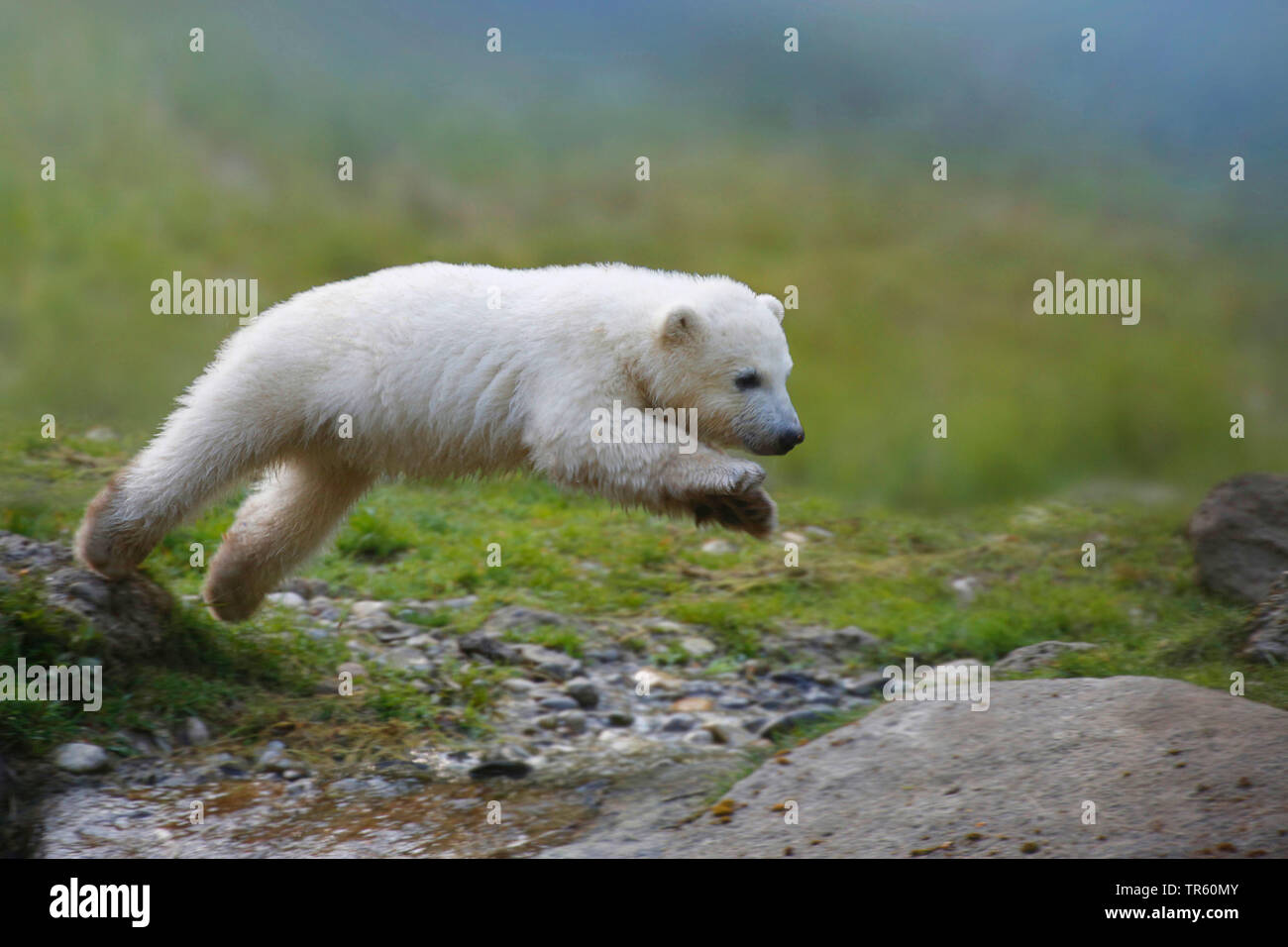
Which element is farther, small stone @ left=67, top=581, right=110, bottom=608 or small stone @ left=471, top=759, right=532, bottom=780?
small stone @ left=67, top=581, right=110, bottom=608

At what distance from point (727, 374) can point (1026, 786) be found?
6.44 ft

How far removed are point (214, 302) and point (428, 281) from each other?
17.6 feet

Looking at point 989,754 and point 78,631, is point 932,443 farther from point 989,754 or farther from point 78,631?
point 78,631

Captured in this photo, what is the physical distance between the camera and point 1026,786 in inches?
173

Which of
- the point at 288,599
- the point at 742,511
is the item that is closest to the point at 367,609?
the point at 288,599

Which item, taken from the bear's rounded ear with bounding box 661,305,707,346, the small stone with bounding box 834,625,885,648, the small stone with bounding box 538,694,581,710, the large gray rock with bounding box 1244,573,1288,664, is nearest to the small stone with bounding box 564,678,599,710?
the small stone with bounding box 538,694,581,710

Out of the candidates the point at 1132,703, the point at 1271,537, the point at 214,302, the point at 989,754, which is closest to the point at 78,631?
the point at 989,754

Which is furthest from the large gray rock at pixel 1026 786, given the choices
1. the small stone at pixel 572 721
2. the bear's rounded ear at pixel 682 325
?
the bear's rounded ear at pixel 682 325

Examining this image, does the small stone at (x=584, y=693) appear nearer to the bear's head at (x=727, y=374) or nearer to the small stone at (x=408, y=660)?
the small stone at (x=408, y=660)

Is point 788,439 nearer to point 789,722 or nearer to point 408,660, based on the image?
point 789,722

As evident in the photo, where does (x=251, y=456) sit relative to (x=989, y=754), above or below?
above

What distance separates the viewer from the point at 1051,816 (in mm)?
4137

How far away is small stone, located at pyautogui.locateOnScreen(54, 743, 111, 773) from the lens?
471 centimetres

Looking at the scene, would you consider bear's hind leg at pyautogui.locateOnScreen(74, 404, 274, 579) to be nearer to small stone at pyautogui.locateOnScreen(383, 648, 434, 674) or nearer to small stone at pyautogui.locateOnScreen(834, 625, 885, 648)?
small stone at pyautogui.locateOnScreen(383, 648, 434, 674)
